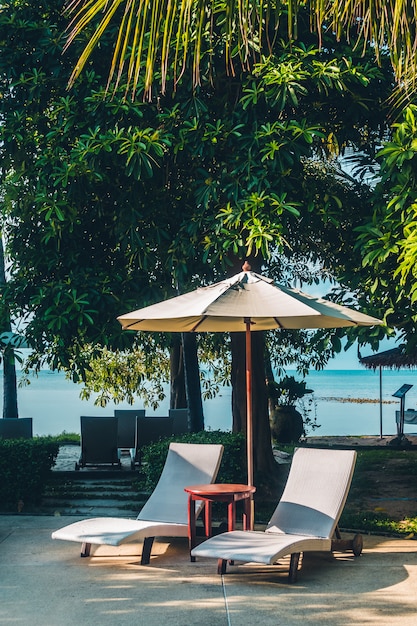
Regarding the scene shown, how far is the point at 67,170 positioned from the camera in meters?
9.85

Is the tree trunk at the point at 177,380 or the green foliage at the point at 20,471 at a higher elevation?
the tree trunk at the point at 177,380

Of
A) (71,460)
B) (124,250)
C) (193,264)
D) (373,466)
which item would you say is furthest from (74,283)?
(373,466)

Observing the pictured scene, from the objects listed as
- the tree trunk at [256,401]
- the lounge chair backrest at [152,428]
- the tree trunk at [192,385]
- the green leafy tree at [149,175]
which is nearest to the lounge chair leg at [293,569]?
the green leafy tree at [149,175]

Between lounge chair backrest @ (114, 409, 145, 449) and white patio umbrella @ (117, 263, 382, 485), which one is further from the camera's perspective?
lounge chair backrest @ (114, 409, 145, 449)

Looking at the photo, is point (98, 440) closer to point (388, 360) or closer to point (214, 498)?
point (214, 498)

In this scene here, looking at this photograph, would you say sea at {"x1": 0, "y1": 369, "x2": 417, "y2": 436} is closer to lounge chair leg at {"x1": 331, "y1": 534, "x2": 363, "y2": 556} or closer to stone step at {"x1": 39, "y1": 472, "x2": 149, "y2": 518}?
stone step at {"x1": 39, "y1": 472, "x2": 149, "y2": 518}

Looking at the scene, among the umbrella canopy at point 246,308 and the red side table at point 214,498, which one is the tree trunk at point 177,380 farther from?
the red side table at point 214,498

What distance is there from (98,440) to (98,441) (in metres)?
0.01

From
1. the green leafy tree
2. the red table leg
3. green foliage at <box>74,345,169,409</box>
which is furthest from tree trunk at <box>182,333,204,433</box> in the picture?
the red table leg

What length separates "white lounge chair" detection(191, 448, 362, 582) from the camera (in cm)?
675

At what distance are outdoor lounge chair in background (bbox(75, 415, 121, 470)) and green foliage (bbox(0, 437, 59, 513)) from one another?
2.26 metres

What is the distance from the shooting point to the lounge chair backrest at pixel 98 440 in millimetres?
12633

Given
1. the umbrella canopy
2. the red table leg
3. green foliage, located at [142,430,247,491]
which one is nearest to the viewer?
the umbrella canopy

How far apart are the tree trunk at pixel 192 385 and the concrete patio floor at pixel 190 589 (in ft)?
20.7
